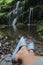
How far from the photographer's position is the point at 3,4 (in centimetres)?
2784

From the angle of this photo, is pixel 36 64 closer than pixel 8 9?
Yes

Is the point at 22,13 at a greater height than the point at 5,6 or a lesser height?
lesser

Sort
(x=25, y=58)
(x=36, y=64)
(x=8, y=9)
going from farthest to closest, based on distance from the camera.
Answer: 1. (x=8, y=9)
2. (x=25, y=58)
3. (x=36, y=64)

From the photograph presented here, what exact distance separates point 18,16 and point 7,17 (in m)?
1.30

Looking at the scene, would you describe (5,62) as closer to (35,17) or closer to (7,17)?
(35,17)

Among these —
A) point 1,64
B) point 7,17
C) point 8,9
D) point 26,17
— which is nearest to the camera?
point 1,64

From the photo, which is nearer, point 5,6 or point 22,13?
point 22,13

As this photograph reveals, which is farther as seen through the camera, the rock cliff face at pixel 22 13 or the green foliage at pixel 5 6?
the green foliage at pixel 5 6

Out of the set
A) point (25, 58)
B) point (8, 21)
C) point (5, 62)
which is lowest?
point (8, 21)

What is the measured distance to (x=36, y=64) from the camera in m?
1.67

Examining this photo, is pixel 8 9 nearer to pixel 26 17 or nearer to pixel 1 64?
pixel 26 17

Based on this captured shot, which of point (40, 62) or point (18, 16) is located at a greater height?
point (40, 62)

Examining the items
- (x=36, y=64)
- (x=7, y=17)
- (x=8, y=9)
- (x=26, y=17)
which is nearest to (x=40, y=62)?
(x=36, y=64)

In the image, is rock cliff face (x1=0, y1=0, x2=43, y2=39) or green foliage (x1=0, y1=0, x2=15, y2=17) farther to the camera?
green foliage (x1=0, y1=0, x2=15, y2=17)
